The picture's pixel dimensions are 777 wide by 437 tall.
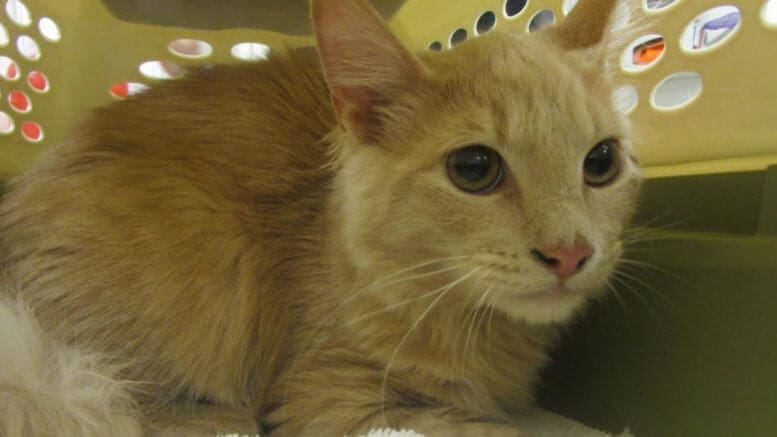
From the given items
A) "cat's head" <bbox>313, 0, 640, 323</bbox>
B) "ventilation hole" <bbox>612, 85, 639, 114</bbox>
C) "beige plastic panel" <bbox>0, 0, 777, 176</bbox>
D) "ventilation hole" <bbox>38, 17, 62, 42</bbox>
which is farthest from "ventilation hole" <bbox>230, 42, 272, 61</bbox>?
"ventilation hole" <bbox>612, 85, 639, 114</bbox>

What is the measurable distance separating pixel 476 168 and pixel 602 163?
0.23 m

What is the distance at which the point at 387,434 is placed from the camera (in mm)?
1044

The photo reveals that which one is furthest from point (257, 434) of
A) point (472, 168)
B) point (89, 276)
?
point (472, 168)

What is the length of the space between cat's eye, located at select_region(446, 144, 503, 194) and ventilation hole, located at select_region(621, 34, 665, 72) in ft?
1.80

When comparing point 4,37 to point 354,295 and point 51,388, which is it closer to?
point 51,388

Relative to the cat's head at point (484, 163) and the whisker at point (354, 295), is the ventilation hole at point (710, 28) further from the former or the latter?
the whisker at point (354, 295)

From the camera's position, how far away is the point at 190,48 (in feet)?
6.43

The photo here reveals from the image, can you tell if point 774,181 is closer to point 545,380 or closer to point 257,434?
point 545,380

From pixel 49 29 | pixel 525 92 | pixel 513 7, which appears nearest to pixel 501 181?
pixel 525 92

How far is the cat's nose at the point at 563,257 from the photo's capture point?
0.94 metres

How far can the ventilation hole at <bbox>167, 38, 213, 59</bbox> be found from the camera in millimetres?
1932

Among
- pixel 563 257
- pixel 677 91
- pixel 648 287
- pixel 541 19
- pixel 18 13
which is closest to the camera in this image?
pixel 563 257

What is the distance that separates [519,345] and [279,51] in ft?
2.83

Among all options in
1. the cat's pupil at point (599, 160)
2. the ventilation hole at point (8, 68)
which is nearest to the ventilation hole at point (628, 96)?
the cat's pupil at point (599, 160)
